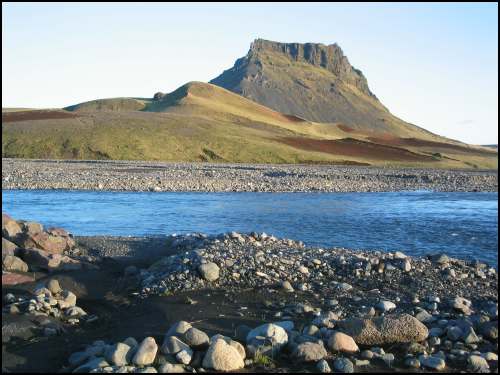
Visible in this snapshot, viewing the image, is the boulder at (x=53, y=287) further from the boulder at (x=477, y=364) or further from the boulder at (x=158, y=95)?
the boulder at (x=158, y=95)

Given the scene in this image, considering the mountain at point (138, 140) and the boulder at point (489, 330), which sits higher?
the mountain at point (138, 140)

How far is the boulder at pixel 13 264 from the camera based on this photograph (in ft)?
49.3

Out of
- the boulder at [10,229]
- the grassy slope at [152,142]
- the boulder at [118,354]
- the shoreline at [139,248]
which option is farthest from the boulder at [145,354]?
the grassy slope at [152,142]

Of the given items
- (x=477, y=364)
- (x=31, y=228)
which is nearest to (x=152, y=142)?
(x=31, y=228)

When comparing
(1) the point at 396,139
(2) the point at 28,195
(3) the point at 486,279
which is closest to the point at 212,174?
(2) the point at 28,195

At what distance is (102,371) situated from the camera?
8320mm

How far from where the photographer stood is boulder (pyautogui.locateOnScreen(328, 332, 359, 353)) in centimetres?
927

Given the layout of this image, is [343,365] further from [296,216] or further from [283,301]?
[296,216]

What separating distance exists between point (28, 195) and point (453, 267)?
2822cm

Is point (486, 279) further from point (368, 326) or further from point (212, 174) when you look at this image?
point (212, 174)

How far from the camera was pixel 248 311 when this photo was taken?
11.8 metres

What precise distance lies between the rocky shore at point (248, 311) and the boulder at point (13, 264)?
0.42 ft

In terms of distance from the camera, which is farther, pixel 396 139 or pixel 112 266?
pixel 396 139

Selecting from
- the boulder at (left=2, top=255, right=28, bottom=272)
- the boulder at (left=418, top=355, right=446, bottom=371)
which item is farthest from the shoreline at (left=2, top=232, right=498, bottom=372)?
the boulder at (left=2, top=255, right=28, bottom=272)
